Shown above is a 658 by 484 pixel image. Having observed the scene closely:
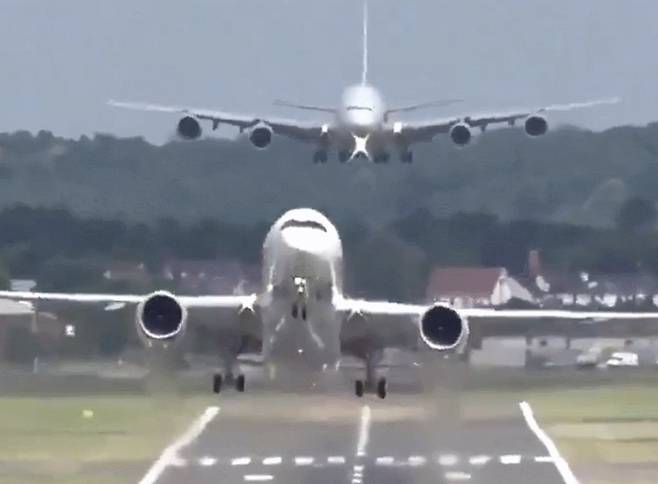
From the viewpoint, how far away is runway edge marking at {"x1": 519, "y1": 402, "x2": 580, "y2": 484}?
42.9 meters

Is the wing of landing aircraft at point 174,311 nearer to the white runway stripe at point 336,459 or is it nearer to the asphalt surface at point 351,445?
the asphalt surface at point 351,445

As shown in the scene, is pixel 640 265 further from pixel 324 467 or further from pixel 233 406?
pixel 324 467

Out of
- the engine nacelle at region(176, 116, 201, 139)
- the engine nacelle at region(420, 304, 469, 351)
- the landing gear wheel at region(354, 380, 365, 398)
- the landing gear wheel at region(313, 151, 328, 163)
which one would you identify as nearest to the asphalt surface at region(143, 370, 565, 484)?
the landing gear wheel at region(354, 380, 365, 398)

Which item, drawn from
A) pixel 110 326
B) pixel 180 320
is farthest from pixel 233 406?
pixel 180 320

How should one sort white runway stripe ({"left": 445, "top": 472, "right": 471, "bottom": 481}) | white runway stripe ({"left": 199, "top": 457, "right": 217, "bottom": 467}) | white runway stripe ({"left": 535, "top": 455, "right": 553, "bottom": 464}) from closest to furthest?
1. white runway stripe ({"left": 445, "top": 472, "right": 471, "bottom": 481})
2. white runway stripe ({"left": 199, "top": 457, "right": 217, "bottom": 467})
3. white runway stripe ({"left": 535, "top": 455, "right": 553, "bottom": 464})

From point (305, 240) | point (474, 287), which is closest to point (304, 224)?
point (305, 240)

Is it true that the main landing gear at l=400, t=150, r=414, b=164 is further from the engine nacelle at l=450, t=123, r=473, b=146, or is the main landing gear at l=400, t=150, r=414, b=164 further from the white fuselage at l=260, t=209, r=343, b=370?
the white fuselage at l=260, t=209, r=343, b=370

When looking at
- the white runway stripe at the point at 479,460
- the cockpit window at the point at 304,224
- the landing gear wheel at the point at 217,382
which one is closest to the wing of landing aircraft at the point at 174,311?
the landing gear wheel at the point at 217,382

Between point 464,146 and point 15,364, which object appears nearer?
point 15,364

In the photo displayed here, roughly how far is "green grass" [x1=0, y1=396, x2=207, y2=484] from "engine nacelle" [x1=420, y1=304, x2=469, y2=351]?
5962mm

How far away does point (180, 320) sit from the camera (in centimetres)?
4622

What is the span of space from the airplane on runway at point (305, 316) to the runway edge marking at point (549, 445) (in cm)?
291

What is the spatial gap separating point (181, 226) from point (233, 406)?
23.3 ft

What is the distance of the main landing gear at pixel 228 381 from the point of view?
48.7m
